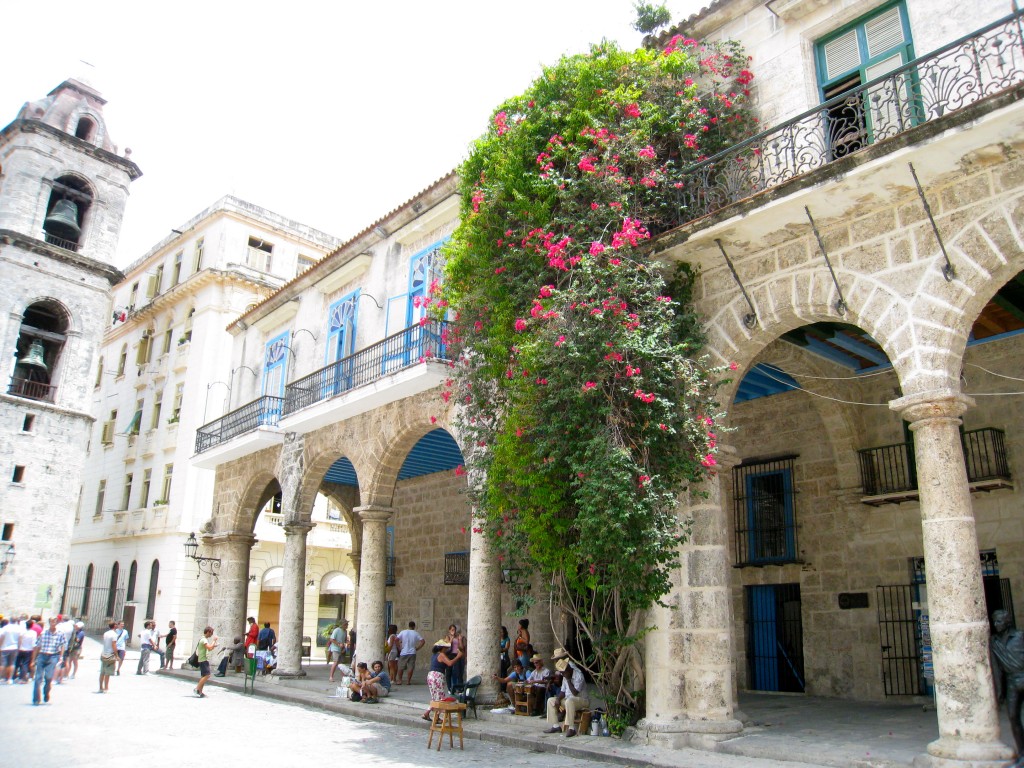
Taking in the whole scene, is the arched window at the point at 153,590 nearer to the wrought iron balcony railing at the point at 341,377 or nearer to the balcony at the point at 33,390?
the balcony at the point at 33,390

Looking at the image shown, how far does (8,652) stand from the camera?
14234 millimetres

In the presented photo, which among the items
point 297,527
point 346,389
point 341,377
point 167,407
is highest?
point 167,407

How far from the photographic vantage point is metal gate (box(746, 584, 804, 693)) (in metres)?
12.0

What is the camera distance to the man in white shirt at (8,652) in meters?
14.2

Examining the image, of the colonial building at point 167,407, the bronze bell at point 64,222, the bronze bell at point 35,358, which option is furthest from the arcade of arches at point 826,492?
the bronze bell at point 64,222

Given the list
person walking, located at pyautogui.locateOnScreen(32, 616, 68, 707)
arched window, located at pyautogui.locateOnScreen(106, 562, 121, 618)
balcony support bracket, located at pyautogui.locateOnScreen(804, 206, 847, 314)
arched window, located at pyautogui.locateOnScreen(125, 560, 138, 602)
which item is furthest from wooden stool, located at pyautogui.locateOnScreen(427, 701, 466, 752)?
arched window, located at pyautogui.locateOnScreen(106, 562, 121, 618)

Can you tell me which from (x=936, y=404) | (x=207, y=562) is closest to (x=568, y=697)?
(x=936, y=404)

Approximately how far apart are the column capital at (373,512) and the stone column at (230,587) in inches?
198

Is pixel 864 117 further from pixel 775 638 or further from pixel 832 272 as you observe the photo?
pixel 775 638

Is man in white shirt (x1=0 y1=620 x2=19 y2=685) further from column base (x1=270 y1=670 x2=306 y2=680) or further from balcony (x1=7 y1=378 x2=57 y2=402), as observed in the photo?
balcony (x1=7 y1=378 x2=57 y2=402)

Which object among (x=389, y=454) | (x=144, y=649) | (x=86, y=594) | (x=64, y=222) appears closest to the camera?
(x=389, y=454)

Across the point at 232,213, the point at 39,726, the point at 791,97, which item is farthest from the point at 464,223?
the point at 232,213

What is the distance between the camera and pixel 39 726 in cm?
910

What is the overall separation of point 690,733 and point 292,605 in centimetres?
875
